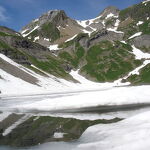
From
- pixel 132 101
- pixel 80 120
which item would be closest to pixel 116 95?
pixel 132 101

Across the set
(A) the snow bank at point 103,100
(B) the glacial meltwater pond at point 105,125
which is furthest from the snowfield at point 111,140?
(A) the snow bank at point 103,100

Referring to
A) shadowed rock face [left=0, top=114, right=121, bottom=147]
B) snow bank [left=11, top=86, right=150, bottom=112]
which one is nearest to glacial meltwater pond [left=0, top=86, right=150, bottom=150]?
snow bank [left=11, top=86, right=150, bottom=112]

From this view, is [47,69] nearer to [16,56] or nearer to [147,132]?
[16,56]

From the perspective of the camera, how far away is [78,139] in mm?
20250

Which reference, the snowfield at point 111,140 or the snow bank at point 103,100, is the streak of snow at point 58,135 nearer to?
the snowfield at point 111,140

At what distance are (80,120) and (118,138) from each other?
10802 millimetres

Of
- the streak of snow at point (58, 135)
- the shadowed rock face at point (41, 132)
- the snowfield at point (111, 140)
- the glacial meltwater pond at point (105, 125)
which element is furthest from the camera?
the streak of snow at point (58, 135)

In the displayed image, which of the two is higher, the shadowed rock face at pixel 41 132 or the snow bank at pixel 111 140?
the shadowed rock face at pixel 41 132

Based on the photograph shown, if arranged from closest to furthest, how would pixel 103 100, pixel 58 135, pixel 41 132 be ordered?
pixel 58 135, pixel 41 132, pixel 103 100

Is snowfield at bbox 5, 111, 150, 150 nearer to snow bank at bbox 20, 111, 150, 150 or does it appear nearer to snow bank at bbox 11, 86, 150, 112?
snow bank at bbox 20, 111, 150, 150

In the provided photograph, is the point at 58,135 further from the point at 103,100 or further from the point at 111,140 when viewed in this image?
the point at 103,100

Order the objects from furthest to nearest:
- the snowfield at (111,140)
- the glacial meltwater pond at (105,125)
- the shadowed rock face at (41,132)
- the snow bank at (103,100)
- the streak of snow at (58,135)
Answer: the snow bank at (103,100)
the streak of snow at (58,135)
the shadowed rock face at (41,132)
the glacial meltwater pond at (105,125)
the snowfield at (111,140)

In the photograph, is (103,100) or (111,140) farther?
(103,100)

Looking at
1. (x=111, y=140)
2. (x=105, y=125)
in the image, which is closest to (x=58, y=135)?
(x=105, y=125)
